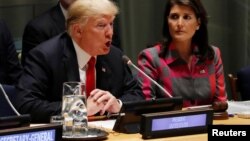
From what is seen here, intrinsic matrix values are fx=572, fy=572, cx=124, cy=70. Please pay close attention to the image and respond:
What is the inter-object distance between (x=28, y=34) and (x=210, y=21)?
2.06 m

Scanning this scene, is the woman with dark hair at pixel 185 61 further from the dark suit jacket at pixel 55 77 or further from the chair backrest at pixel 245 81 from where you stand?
the chair backrest at pixel 245 81

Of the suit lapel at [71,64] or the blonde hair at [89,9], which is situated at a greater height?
the blonde hair at [89,9]

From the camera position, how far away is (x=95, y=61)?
3096 mm

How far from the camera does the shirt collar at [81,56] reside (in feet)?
9.89

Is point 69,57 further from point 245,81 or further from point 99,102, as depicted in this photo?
point 245,81

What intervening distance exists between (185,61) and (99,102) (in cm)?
88

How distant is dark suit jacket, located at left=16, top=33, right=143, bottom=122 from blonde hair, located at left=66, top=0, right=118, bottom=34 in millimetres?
158

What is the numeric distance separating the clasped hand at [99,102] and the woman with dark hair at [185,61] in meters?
0.62

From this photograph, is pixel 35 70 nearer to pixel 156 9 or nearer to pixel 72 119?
pixel 72 119

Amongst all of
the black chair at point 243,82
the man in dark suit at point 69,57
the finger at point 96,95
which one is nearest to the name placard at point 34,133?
the finger at point 96,95

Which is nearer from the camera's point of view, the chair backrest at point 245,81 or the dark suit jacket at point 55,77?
the dark suit jacket at point 55,77

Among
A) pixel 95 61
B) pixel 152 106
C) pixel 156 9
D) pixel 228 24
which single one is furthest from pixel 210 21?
pixel 152 106

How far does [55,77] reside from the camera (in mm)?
2957

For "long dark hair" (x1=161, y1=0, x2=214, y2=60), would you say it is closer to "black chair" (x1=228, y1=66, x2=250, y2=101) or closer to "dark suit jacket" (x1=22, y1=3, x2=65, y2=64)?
"black chair" (x1=228, y1=66, x2=250, y2=101)
